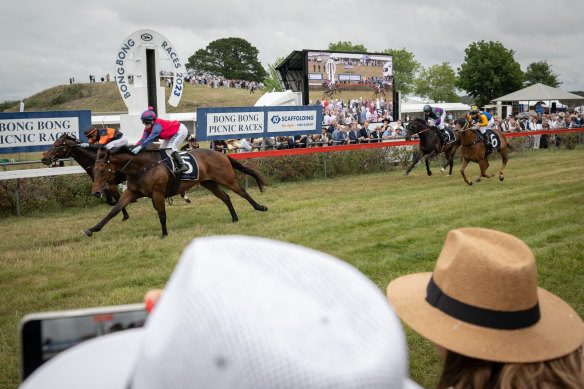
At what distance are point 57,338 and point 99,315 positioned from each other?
10 centimetres

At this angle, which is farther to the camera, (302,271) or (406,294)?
(406,294)

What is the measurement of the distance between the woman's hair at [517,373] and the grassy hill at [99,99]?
61.4m

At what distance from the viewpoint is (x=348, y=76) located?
27406 mm

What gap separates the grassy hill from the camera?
63.1 m

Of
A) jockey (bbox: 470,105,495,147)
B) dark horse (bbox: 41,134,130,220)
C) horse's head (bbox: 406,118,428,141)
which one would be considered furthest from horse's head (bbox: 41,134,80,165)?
jockey (bbox: 470,105,495,147)

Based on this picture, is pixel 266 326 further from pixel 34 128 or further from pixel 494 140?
pixel 494 140

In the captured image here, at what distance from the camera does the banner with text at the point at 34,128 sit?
11.0 metres

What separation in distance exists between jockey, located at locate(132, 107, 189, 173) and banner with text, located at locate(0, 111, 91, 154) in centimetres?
359

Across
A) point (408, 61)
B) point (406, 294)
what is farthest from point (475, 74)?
point (406, 294)

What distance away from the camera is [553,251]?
6168 mm

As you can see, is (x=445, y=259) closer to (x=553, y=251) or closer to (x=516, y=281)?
(x=516, y=281)

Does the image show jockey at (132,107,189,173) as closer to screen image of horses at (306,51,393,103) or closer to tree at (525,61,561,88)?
screen image of horses at (306,51,393,103)

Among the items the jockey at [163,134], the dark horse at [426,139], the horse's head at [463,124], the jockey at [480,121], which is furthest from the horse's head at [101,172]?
the dark horse at [426,139]

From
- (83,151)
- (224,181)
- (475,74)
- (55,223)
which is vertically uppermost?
(475,74)
